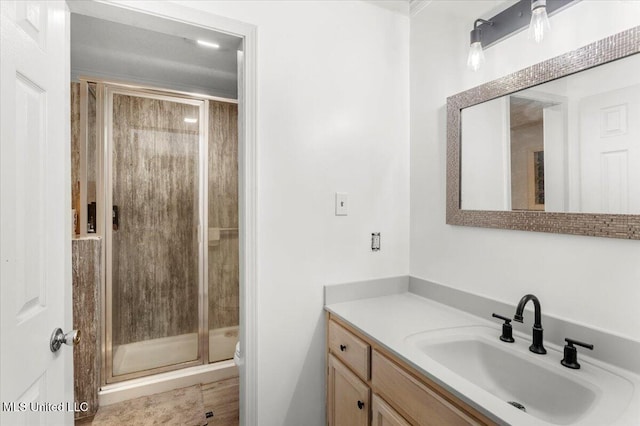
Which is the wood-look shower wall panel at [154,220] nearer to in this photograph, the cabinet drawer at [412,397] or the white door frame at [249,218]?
the white door frame at [249,218]

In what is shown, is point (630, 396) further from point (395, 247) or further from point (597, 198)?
point (395, 247)

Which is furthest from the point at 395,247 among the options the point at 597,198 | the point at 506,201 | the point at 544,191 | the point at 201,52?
the point at 201,52

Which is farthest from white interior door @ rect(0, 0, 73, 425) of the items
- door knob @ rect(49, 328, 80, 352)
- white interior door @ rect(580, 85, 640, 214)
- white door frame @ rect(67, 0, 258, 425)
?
white interior door @ rect(580, 85, 640, 214)

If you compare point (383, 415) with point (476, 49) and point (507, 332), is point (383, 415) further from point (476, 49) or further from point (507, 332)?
point (476, 49)

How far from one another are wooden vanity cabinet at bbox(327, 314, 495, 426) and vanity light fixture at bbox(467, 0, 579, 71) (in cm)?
123

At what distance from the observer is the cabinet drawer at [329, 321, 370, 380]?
1253mm

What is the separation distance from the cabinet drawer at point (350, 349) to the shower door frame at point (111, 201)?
59.8 inches

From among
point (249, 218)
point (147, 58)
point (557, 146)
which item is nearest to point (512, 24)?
point (557, 146)

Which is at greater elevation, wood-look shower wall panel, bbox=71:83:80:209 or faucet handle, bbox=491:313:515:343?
wood-look shower wall panel, bbox=71:83:80:209

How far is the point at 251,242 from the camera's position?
1440 mm

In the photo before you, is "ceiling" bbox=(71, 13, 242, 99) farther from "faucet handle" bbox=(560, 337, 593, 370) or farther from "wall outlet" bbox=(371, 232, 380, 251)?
"faucet handle" bbox=(560, 337, 593, 370)

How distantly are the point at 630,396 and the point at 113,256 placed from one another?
2.88 m

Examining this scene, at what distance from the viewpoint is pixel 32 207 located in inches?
32.6

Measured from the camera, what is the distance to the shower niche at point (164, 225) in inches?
90.0
